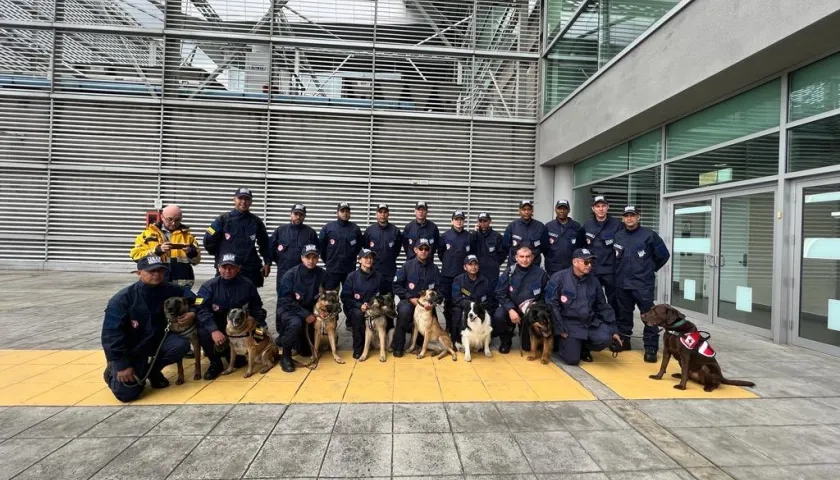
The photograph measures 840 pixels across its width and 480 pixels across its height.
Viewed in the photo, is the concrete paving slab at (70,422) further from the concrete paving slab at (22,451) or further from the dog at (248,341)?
the dog at (248,341)

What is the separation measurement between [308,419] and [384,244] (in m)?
3.80

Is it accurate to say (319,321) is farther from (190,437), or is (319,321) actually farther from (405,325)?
(190,437)

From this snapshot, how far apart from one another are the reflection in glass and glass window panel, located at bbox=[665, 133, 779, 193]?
45cm

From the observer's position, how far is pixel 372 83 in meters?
12.0

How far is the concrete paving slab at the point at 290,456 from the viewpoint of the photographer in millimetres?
2492

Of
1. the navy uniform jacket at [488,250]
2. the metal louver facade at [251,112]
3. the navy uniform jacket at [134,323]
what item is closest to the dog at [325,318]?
the navy uniform jacket at [134,323]

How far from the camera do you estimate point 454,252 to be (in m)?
6.64

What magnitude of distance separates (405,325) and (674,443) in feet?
10.3

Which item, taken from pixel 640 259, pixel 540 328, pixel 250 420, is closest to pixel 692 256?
pixel 640 259

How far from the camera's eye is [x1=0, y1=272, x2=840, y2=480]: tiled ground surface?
8.34 ft

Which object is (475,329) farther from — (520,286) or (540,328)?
(520,286)

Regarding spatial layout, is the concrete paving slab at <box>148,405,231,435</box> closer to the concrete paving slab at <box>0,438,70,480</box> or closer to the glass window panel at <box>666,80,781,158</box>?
Result: the concrete paving slab at <box>0,438,70,480</box>

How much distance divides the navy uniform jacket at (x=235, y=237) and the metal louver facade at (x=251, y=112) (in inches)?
239

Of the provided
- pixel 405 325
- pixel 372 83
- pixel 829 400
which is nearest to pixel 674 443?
pixel 829 400
